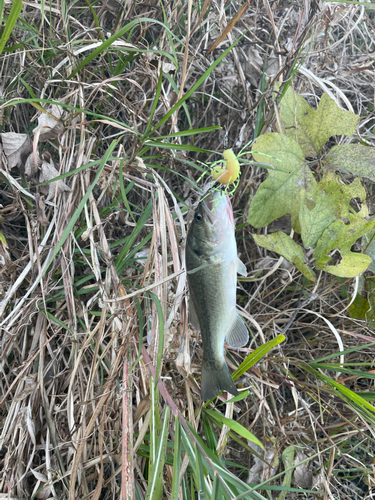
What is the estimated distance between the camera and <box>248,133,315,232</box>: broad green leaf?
1724 millimetres

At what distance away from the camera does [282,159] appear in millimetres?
1750

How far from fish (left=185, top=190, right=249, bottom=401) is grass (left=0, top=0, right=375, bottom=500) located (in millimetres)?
87

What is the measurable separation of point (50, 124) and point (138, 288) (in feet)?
2.58

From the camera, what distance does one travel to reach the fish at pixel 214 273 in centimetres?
134

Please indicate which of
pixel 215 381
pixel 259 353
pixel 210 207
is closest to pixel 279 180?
pixel 210 207

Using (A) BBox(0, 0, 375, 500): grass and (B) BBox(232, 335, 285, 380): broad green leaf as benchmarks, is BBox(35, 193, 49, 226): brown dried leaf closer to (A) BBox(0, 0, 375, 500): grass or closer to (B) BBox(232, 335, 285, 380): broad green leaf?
(A) BBox(0, 0, 375, 500): grass

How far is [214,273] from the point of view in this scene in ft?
4.41

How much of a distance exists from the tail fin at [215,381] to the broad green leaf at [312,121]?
1108 mm

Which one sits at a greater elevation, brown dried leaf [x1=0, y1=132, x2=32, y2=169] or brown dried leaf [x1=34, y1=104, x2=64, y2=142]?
brown dried leaf [x1=34, y1=104, x2=64, y2=142]

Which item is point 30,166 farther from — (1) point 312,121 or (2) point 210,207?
(1) point 312,121

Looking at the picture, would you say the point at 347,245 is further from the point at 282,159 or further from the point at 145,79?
the point at 145,79

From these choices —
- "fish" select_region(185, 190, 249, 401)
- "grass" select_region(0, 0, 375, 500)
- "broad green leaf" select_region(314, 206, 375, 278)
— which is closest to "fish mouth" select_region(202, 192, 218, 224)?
"fish" select_region(185, 190, 249, 401)

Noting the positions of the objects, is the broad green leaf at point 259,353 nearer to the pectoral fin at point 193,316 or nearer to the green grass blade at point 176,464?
the pectoral fin at point 193,316

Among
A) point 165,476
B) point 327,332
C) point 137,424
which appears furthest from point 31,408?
point 327,332
